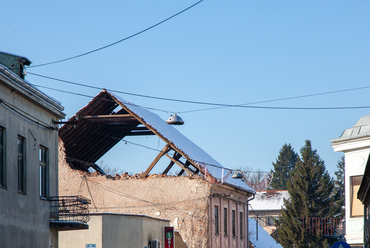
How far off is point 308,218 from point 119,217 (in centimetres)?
4014

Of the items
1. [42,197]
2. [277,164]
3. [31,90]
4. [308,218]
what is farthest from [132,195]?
[277,164]

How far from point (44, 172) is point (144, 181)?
513 inches

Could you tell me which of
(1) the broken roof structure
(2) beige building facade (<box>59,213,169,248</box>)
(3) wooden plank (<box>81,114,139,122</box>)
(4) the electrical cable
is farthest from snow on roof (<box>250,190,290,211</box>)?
(4) the electrical cable

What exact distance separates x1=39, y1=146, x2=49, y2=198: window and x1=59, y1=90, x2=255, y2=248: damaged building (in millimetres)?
11390

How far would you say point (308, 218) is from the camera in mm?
61281

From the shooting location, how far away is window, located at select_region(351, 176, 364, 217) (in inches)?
909

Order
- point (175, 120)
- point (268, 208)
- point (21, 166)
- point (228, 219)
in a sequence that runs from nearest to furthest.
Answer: point (21, 166) → point (175, 120) → point (228, 219) → point (268, 208)

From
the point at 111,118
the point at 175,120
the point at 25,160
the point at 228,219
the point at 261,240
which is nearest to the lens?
the point at 25,160

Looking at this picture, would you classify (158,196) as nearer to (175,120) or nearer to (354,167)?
(175,120)

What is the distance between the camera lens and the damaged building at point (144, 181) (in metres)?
32.2

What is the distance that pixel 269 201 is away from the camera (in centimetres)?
7875

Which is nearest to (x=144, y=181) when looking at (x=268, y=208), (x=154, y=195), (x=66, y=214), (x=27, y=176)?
(x=154, y=195)

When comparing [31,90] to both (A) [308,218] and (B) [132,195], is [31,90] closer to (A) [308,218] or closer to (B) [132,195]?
(B) [132,195]

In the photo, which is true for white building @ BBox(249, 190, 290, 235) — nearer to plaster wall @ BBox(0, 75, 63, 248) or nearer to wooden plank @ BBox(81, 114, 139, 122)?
wooden plank @ BBox(81, 114, 139, 122)
